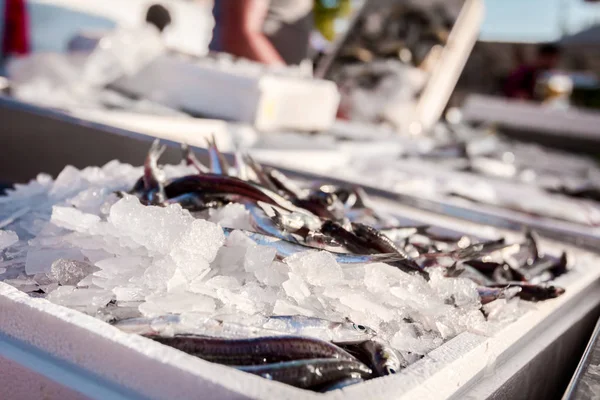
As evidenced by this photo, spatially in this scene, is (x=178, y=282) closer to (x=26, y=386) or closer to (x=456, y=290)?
(x=26, y=386)

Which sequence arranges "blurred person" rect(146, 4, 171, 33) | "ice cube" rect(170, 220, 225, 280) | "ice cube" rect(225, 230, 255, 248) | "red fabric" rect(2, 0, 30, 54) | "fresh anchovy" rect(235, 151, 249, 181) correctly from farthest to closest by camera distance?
"red fabric" rect(2, 0, 30, 54) < "blurred person" rect(146, 4, 171, 33) < "fresh anchovy" rect(235, 151, 249, 181) < "ice cube" rect(225, 230, 255, 248) < "ice cube" rect(170, 220, 225, 280)

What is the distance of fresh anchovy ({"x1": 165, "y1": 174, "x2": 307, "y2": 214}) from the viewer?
1104mm

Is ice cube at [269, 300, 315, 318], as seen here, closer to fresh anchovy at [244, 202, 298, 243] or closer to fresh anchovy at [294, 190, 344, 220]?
fresh anchovy at [244, 202, 298, 243]

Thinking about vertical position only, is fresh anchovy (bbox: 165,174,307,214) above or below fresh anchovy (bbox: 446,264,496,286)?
above

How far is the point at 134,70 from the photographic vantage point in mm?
3189

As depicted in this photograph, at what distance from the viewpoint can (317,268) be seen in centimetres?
89

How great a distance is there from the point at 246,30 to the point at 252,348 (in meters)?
3.31

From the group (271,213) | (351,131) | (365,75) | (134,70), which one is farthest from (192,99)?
(271,213)

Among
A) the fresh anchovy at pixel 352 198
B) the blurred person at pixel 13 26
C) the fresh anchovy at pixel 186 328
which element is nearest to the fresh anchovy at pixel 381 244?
the fresh anchovy at pixel 186 328

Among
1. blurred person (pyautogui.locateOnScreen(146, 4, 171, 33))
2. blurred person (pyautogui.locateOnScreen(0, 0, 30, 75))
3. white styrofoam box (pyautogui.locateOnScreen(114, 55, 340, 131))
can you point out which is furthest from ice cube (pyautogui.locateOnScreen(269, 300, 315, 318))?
blurred person (pyautogui.locateOnScreen(0, 0, 30, 75))

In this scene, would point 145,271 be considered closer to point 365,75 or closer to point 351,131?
point 351,131

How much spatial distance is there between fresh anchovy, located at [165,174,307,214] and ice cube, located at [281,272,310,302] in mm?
235

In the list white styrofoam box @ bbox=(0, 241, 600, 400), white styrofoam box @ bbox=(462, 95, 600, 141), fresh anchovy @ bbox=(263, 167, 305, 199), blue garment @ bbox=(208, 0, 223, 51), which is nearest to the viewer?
white styrofoam box @ bbox=(0, 241, 600, 400)

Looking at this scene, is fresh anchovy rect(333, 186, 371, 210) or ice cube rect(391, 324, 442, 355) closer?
ice cube rect(391, 324, 442, 355)
